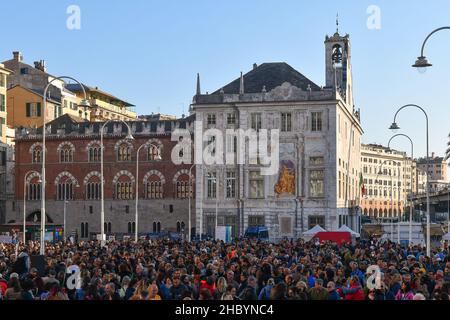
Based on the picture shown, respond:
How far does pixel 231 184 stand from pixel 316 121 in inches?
394

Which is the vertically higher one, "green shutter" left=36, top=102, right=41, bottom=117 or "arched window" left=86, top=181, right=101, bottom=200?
"green shutter" left=36, top=102, right=41, bottom=117

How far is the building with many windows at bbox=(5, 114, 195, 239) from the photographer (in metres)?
87.8

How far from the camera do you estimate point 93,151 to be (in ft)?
296

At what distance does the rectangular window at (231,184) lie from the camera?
77.5 metres

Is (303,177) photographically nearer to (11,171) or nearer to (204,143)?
(204,143)

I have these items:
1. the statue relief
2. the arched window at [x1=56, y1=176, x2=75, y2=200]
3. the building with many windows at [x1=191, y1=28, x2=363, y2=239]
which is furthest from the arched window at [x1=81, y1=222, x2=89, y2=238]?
the statue relief

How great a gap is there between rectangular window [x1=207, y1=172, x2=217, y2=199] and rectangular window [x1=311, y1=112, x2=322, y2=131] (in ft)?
34.5

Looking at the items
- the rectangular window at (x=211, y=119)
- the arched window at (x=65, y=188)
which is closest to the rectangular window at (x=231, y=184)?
the rectangular window at (x=211, y=119)

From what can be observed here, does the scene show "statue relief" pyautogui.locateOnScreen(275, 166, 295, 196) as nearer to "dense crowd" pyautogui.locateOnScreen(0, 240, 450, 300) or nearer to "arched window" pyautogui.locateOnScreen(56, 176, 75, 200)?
"arched window" pyautogui.locateOnScreen(56, 176, 75, 200)

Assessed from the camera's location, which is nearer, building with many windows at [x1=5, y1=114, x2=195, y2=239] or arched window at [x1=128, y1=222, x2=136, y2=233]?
building with many windows at [x1=5, y1=114, x2=195, y2=239]

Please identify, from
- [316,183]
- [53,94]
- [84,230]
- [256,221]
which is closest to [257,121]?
[316,183]

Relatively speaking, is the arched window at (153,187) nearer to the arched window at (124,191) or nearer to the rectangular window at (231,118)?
the arched window at (124,191)
